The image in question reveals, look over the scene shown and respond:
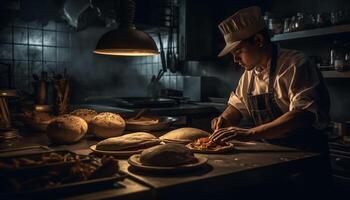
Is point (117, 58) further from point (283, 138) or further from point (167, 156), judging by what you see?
point (167, 156)

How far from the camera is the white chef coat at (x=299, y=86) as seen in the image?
2131 mm

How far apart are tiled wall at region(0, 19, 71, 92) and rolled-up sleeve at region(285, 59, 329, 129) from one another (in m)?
4.75

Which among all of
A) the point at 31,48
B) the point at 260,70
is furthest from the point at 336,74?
the point at 31,48

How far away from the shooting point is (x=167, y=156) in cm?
150

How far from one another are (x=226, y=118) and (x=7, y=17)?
4.32 meters

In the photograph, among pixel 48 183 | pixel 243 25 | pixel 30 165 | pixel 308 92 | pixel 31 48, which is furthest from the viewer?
pixel 31 48

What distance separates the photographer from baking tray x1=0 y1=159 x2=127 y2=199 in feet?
3.67

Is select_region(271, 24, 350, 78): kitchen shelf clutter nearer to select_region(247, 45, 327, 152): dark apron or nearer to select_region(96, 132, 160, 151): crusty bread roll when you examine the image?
select_region(247, 45, 327, 152): dark apron

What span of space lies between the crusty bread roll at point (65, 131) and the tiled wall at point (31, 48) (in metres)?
3.99

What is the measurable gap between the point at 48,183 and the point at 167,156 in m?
0.49

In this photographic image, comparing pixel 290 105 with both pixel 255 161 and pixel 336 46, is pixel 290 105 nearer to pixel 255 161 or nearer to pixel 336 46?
pixel 255 161

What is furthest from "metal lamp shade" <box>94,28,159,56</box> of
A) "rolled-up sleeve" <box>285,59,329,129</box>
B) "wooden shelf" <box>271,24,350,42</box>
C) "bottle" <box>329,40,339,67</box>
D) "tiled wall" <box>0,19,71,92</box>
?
"tiled wall" <box>0,19,71,92</box>

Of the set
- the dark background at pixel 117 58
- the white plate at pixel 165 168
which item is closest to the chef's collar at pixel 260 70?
the white plate at pixel 165 168

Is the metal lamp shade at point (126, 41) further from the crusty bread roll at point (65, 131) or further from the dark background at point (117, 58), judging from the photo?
the dark background at point (117, 58)
